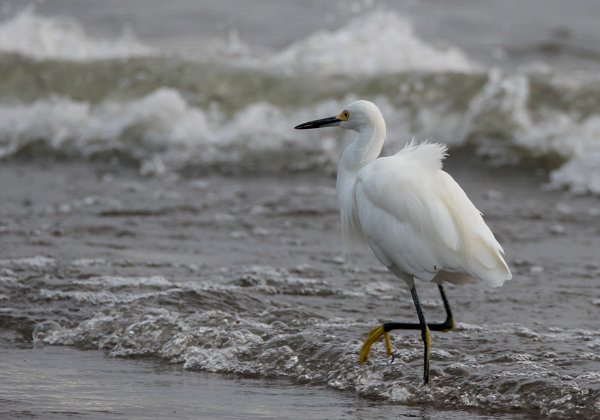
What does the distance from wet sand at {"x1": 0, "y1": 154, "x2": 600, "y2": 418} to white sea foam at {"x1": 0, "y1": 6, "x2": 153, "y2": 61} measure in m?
3.50

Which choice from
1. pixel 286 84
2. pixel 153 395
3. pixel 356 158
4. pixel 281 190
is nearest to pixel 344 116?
pixel 356 158

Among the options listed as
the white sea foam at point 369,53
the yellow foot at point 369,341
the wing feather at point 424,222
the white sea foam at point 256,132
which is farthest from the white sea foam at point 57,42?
the yellow foot at point 369,341

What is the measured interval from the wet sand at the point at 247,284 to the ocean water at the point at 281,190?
2 cm

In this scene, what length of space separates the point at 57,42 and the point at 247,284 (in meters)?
8.27

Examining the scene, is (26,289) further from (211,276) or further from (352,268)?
(352,268)

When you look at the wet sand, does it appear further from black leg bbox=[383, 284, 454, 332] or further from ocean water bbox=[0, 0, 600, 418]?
black leg bbox=[383, 284, 454, 332]

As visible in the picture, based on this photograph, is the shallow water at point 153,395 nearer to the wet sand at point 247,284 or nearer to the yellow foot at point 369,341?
the wet sand at point 247,284

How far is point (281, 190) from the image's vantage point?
8.96 meters

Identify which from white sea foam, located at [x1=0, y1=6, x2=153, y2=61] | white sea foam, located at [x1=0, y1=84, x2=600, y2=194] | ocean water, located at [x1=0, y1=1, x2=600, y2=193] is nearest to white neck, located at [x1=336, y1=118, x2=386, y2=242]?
ocean water, located at [x1=0, y1=1, x2=600, y2=193]

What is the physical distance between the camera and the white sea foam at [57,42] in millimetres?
13250

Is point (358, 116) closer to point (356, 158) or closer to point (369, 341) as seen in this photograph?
point (356, 158)

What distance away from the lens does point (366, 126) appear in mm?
5184

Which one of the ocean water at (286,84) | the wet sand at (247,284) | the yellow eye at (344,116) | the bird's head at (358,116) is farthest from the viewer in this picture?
the ocean water at (286,84)

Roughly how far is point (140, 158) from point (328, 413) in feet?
20.3
